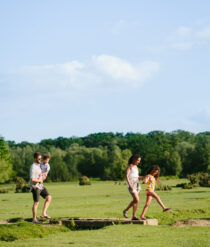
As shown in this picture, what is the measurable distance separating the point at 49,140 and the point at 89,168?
2178 inches

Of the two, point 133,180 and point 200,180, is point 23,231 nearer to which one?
point 133,180

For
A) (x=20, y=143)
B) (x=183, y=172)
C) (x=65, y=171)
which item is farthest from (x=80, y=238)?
(x=20, y=143)

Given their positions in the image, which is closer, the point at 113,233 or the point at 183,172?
the point at 113,233

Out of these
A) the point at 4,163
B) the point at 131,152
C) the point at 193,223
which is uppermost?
the point at 131,152

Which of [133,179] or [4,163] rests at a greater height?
[4,163]

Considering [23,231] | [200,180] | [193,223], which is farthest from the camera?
[200,180]

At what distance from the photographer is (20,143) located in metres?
193

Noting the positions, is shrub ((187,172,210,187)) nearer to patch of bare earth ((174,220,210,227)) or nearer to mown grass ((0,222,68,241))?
patch of bare earth ((174,220,210,227))

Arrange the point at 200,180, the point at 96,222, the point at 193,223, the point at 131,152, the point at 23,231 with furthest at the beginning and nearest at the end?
the point at 131,152 < the point at 200,180 < the point at 193,223 < the point at 96,222 < the point at 23,231

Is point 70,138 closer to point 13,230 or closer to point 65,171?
point 65,171

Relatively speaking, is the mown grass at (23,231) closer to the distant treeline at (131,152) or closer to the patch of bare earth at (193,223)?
the patch of bare earth at (193,223)

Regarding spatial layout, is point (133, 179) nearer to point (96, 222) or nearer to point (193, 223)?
point (96, 222)

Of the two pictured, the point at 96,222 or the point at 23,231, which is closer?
the point at 23,231

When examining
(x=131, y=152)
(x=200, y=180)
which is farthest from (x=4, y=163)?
(x=131, y=152)
